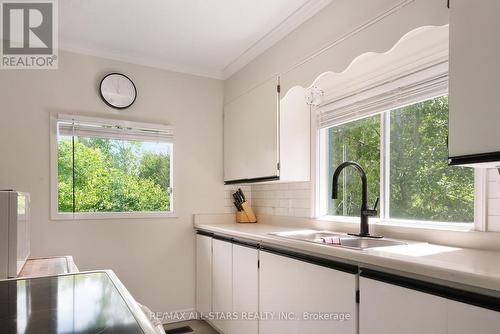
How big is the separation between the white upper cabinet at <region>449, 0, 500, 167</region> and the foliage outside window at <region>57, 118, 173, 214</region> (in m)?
2.54

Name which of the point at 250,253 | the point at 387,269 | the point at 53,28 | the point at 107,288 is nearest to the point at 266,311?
the point at 250,253

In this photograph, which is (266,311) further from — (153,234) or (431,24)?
(431,24)

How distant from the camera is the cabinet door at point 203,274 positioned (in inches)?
117

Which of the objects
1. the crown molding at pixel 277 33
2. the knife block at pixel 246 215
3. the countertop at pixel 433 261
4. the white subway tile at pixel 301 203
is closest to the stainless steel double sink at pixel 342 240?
the countertop at pixel 433 261

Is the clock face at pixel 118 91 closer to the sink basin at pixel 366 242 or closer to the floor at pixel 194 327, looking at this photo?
the floor at pixel 194 327

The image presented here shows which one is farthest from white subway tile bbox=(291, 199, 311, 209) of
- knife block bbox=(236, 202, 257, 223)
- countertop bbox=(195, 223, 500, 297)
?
countertop bbox=(195, 223, 500, 297)

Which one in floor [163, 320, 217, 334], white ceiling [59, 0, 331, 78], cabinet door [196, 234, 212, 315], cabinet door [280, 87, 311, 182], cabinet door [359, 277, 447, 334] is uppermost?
white ceiling [59, 0, 331, 78]

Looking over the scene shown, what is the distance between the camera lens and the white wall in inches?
103

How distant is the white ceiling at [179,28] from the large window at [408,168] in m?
0.89

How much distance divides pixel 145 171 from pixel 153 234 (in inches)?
23.5

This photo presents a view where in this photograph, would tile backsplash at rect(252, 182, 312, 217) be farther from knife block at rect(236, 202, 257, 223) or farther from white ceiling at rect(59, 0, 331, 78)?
white ceiling at rect(59, 0, 331, 78)

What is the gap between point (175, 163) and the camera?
3.25 meters

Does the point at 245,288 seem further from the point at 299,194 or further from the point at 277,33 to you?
the point at 277,33

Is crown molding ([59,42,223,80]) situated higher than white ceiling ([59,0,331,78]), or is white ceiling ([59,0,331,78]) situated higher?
white ceiling ([59,0,331,78])
